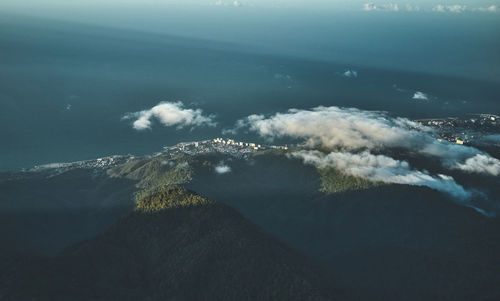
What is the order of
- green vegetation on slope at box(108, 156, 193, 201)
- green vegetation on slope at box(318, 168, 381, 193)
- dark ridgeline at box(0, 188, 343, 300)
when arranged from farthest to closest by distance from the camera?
green vegetation on slope at box(108, 156, 193, 201) < green vegetation on slope at box(318, 168, 381, 193) < dark ridgeline at box(0, 188, 343, 300)

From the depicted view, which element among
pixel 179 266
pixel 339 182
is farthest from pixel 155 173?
pixel 179 266

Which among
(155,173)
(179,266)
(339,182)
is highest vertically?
(179,266)

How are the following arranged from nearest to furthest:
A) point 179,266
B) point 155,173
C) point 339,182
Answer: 1. point 179,266
2. point 339,182
3. point 155,173

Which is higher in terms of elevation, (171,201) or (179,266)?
Result: (171,201)

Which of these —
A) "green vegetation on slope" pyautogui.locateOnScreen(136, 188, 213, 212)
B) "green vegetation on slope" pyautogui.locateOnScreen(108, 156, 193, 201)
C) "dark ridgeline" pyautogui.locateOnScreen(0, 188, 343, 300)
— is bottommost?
"green vegetation on slope" pyautogui.locateOnScreen(108, 156, 193, 201)

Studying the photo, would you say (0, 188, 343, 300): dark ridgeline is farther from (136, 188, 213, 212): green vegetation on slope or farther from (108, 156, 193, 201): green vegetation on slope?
(108, 156, 193, 201): green vegetation on slope

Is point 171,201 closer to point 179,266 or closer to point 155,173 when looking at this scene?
point 179,266

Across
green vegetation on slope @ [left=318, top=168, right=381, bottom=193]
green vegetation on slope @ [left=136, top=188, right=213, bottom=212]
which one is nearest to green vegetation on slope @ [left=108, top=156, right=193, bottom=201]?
green vegetation on slope @ [left=136, top=188, right=213, bottom=212]

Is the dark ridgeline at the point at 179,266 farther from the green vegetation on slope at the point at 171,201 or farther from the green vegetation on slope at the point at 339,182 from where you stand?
the green vegetation on slope at the point at 339,182

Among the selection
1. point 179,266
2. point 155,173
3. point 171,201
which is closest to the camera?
point 179,266
